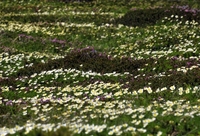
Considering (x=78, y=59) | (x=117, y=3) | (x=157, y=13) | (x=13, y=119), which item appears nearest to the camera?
(x=13, y=119)

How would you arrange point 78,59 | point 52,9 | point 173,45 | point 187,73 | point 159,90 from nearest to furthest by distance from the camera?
1. point 159,90
2. point 187,73
3. point 78,59
4. point 173,45
5. point 52,9

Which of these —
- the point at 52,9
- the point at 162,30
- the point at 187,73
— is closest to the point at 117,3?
the point at 52,9

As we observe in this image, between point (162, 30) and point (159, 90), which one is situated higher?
point (159, 90)

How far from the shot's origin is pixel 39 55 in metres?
22.6

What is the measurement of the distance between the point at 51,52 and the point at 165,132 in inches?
664

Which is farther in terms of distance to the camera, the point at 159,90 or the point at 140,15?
the point at 140,15

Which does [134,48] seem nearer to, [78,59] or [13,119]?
[78,59]

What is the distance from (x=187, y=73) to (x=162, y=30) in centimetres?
1210

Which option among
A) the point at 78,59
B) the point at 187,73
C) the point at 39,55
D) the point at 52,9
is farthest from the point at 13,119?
the point at 52,9

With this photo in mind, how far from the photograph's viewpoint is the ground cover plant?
8.91 m

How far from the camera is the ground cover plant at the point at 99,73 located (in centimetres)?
891

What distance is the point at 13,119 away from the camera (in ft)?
35.6

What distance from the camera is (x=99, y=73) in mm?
16891

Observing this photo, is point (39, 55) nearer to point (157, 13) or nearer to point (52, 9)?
point (157, 13)
